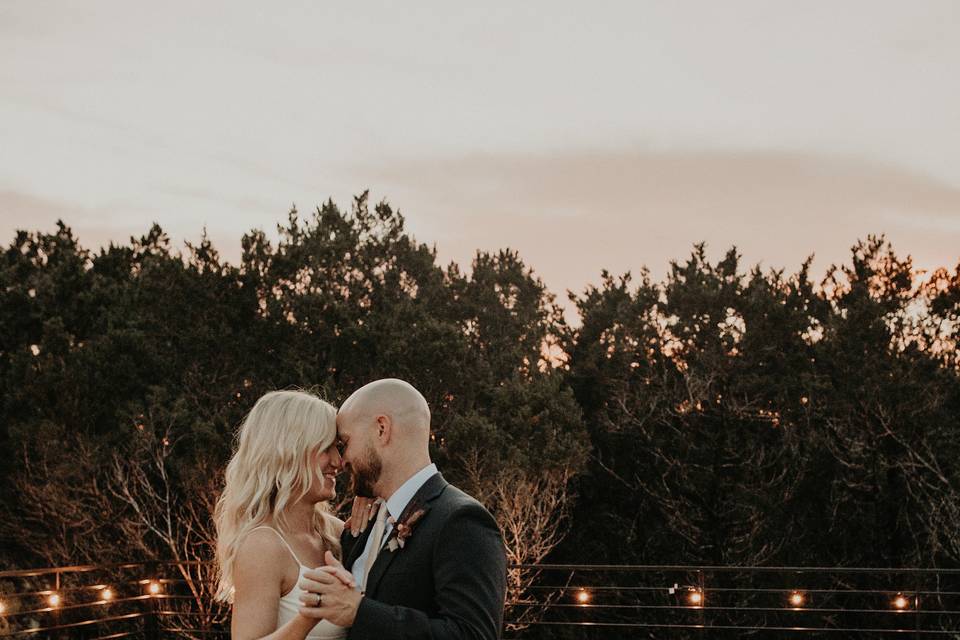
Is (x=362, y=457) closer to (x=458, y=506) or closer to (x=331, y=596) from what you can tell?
(x=458, y=506)

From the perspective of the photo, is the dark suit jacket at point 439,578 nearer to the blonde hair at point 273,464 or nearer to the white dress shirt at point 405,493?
the white dress shirt at point 405,493

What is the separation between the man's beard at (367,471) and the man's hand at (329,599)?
313 mm

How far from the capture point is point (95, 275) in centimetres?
2003

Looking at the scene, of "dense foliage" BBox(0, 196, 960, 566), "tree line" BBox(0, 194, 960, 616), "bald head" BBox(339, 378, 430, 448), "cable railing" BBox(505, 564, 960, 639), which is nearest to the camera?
"bald head" BBox(339, 378, 430, 448)

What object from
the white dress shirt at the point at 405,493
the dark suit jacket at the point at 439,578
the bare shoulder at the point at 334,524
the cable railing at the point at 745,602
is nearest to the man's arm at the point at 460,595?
the dark suit jacket at the point at 439,578

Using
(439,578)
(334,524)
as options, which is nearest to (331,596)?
(439,578)

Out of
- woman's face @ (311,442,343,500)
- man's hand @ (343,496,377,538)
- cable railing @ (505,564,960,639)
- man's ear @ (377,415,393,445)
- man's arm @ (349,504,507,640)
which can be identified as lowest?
cable railing @ (505,564,960,639)

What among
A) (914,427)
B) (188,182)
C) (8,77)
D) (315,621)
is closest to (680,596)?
(914,427)

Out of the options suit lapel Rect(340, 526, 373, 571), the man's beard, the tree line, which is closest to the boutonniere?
the man's beard

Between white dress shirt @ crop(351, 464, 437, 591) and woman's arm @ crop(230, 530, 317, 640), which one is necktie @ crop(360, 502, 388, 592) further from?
woman's arm @ crop(230, 530, 317, 640)

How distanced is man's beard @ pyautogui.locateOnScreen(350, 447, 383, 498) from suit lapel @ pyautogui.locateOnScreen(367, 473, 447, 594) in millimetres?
109

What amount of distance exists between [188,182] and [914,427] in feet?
42.9

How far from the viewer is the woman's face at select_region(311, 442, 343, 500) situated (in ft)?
8.16

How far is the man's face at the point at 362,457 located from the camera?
7.46 feet
